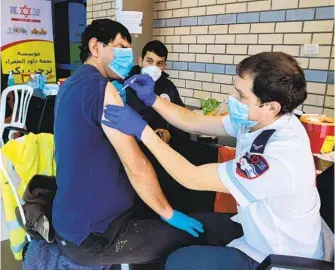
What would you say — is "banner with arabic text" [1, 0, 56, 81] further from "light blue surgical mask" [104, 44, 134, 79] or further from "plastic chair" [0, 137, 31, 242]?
"light blue surgical mask" [104, 44, 134, 79]

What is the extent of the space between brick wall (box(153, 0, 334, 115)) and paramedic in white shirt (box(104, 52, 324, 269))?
3.61ft

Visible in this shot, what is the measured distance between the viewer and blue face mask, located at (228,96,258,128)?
3.56 ft

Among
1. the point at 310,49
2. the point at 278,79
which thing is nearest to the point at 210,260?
the point at 278,79

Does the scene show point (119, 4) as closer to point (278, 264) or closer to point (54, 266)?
point (54, 266)

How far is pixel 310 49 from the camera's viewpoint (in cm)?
198

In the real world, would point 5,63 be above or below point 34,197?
above

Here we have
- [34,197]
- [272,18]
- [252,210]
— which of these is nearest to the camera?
[252,210]

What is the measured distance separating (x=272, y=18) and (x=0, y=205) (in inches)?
79.9

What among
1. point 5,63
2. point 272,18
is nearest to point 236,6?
point 272,18

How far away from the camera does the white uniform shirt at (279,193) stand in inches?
35.9

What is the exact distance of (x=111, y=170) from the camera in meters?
1.13

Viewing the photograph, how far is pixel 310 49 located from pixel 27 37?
15.0 ft

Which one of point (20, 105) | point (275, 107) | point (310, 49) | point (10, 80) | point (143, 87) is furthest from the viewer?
point (10, 80)

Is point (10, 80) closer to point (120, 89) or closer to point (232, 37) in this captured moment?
point (232, 37)
